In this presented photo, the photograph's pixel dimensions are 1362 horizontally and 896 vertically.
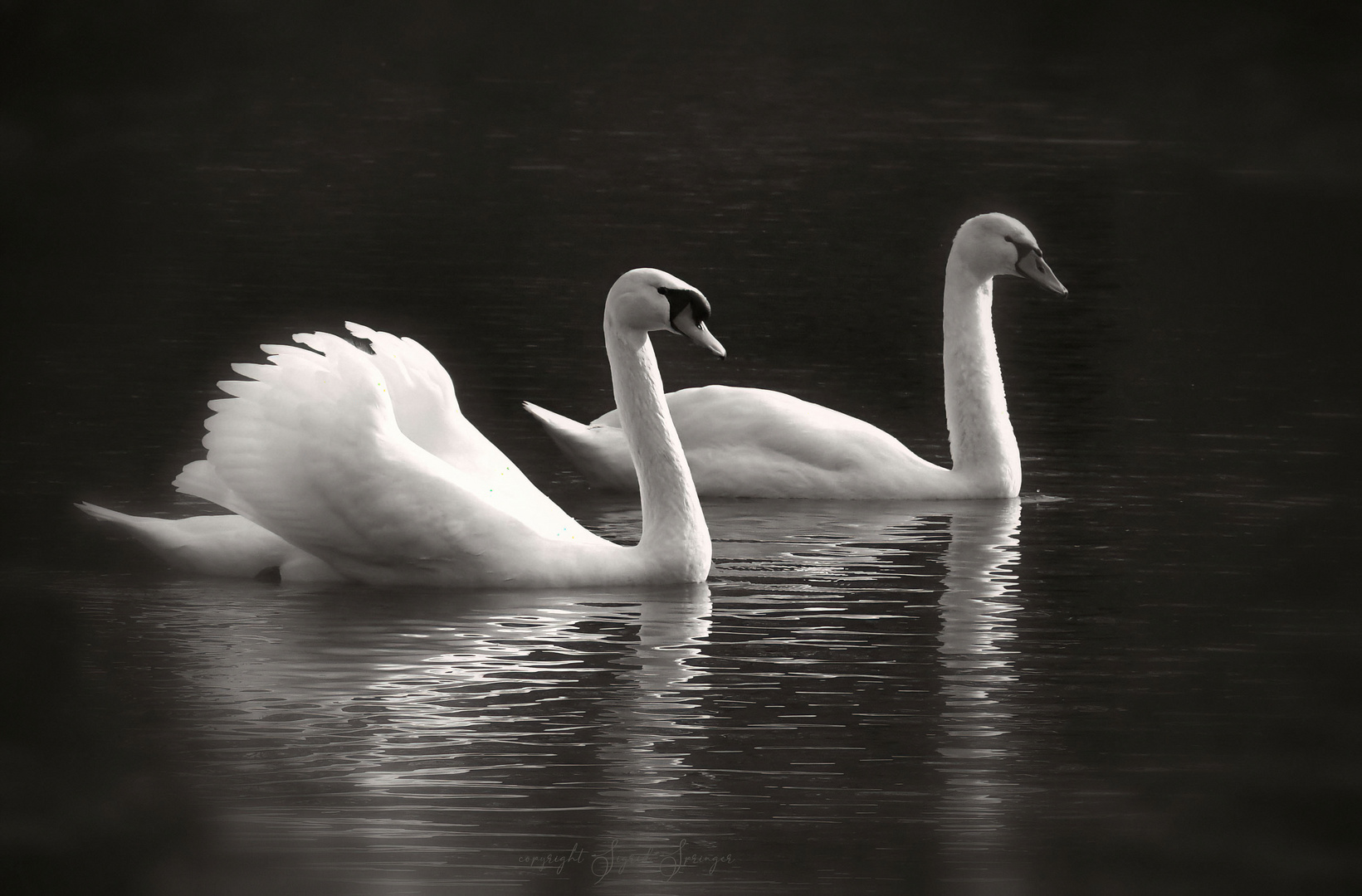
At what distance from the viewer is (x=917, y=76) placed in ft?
198

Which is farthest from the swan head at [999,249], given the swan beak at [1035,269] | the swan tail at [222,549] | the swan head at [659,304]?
the swan tail at [222,549]

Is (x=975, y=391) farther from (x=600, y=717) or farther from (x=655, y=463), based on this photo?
(x=600, y=717)

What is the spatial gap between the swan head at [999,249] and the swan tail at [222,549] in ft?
17.1

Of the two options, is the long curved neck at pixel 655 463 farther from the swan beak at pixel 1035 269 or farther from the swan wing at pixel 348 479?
the swan beak at pixel 1035 269

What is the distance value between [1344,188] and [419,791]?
1221 inches

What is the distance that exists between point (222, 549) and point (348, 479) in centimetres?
106

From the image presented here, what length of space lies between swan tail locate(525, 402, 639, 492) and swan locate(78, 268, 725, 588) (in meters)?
2.56

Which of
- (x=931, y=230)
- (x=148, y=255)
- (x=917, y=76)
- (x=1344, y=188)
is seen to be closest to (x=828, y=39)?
(x=917, y=76)

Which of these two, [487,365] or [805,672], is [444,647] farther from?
[487,365]

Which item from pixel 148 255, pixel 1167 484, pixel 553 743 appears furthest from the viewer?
pixel 148 255

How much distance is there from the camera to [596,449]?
48.2 ft

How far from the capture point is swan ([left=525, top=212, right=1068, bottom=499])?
48.3 ft

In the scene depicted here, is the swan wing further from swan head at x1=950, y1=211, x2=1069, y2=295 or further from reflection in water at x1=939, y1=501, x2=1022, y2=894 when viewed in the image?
swan head at x1=950, y1=211, x2=1069, y2=295

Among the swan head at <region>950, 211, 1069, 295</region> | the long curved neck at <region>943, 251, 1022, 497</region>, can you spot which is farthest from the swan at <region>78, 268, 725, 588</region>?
the swan head at <region>950, 211, 1069, 295</region>
